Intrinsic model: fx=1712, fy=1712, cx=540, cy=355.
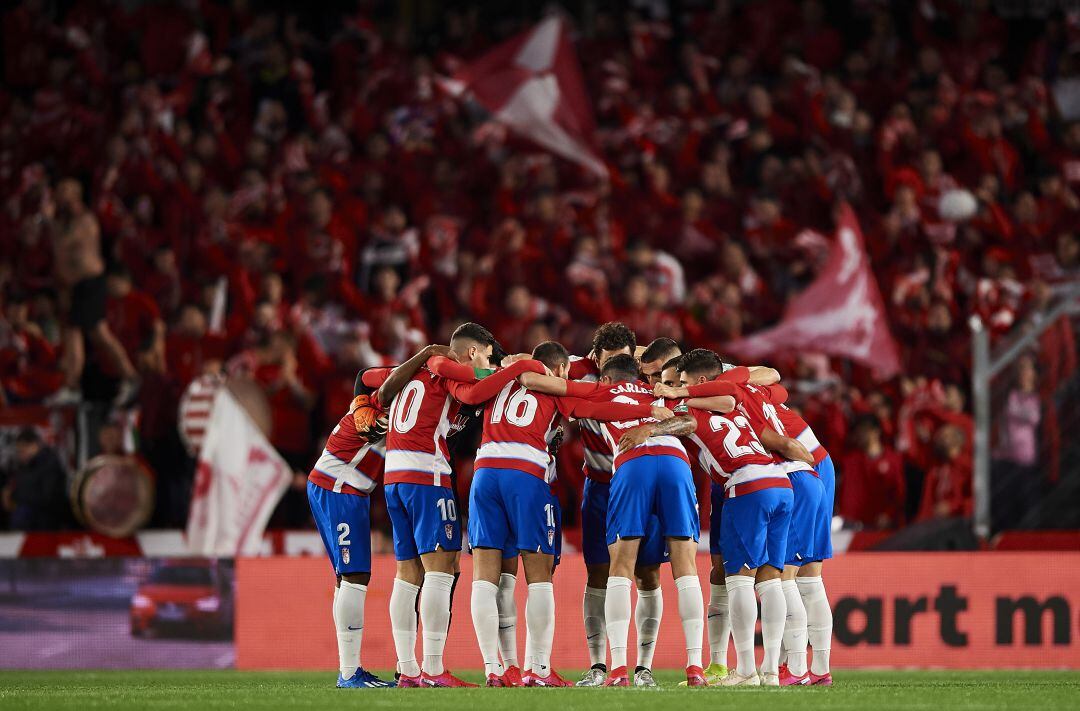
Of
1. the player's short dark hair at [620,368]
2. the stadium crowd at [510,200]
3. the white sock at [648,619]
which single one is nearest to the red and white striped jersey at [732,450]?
the player's short dark hair at [620,368]

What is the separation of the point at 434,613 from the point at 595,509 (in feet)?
3.89

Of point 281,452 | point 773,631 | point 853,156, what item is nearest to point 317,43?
point 853,156

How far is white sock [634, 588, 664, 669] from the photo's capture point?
9.20 m

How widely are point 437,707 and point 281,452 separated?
20.6 feet

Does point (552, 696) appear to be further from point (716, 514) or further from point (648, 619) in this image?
point (716, 514)

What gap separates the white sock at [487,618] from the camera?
884 centimetres

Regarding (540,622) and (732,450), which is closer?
(540,622)

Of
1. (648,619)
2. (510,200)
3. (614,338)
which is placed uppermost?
(510,200)

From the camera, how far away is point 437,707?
7352 millimetres

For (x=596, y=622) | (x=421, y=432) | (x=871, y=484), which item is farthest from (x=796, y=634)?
(x=871, y=484)

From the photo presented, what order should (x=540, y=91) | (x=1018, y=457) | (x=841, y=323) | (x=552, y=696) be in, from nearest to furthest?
(x=552, y=696) → (x=1018, y=457) → (x=841, y=323) → (x=540, y=91)

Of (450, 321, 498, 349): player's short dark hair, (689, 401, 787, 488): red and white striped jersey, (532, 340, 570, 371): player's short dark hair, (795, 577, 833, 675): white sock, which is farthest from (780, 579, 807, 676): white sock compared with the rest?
(450, 321, 498, 349): player's short dark hair

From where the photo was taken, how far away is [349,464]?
9414 millimetres

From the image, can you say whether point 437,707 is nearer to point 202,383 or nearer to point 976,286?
point 202,383
